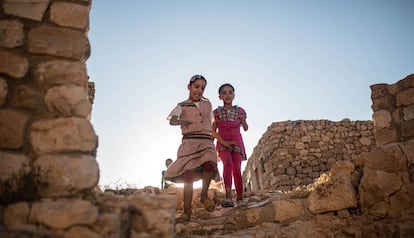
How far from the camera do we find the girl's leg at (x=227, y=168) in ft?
13.8

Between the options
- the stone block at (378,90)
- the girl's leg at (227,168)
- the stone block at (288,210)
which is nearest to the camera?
the stone block at (288,210)

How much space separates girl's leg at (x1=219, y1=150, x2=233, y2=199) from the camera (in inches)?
166

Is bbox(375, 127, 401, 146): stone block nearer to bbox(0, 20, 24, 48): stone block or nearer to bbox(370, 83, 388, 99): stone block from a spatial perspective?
bbox(370, 83, 388, 99): stone block

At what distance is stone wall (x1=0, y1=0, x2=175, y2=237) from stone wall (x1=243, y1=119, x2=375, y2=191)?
8861 mm

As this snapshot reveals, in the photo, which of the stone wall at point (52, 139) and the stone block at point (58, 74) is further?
the stone block at point (58, 74)

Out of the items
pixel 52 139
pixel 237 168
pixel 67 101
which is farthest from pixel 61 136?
pixel 237 168

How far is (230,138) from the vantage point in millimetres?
4480

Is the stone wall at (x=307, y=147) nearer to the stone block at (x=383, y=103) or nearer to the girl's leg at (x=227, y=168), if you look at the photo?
the girl's leg at (x=227, y=168)

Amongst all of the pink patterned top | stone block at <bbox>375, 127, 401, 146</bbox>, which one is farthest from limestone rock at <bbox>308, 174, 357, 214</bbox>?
the pink patterned top

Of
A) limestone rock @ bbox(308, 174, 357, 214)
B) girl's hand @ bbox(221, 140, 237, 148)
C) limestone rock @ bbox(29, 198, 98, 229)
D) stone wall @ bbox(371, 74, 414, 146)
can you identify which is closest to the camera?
limestone rock @ bbox(29, 198, 98, 229)

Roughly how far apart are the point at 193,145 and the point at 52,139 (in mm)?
1980

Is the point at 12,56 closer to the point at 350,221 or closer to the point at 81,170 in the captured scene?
the point at 81,170

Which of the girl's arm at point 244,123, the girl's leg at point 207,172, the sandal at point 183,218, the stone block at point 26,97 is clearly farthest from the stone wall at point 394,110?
the stone block at point 26,97

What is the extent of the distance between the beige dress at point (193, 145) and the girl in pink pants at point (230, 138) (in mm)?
584
